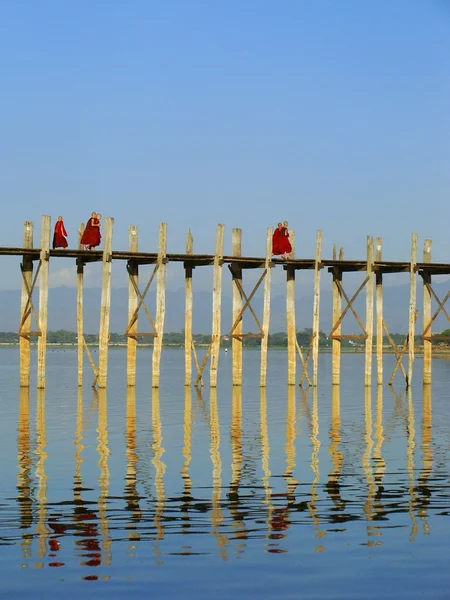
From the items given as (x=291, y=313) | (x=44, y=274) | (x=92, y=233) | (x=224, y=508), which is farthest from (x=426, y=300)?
(x=224, y=508)

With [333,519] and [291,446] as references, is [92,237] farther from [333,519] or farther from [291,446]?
[333,519]

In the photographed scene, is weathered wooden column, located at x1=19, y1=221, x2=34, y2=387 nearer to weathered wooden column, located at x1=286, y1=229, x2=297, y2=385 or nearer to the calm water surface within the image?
weathered wooden column, located at x1=286, y1=229, x2=297, y2=385

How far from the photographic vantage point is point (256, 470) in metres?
14.2

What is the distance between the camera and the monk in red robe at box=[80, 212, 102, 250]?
93.8ft

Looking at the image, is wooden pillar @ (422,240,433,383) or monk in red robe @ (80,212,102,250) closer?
monk in red robe @ (80,212,102,250)

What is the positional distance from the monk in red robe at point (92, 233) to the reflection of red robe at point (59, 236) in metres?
0.61

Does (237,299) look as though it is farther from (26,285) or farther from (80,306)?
(26,285)

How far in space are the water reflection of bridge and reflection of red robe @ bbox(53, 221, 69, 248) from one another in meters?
10.9

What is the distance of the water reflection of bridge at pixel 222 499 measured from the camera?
9.76 metres

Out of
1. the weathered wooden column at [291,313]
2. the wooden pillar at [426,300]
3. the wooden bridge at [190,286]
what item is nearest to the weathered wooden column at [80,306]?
the wooden bridge at [190,286]

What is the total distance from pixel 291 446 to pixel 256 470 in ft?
10.2

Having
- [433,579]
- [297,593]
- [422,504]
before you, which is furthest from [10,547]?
[422,504]

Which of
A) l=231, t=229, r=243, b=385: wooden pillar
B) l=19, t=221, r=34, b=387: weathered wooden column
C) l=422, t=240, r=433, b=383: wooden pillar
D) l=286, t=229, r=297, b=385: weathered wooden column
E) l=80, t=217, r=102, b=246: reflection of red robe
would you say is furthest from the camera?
l=422, t=240, r=433, b=383: wooden pillar

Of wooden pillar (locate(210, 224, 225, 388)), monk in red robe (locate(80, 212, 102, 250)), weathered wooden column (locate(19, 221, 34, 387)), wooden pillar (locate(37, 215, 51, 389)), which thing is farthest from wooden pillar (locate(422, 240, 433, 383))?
weathered wooden column (locate(19, 221, 34, 387))
